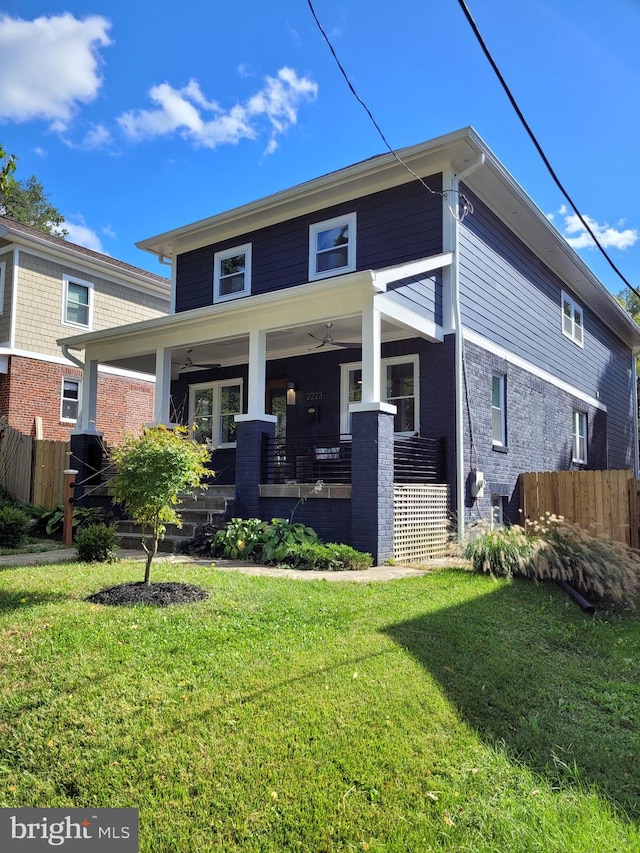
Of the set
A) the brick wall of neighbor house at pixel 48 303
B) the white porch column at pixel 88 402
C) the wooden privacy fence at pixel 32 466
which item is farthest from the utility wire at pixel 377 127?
the brick wall of neighbor house at pixel 48 303

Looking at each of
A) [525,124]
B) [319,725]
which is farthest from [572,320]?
[319,725]

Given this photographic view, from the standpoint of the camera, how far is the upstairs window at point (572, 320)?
55.0ft

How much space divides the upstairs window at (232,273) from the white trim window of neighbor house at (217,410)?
202cm

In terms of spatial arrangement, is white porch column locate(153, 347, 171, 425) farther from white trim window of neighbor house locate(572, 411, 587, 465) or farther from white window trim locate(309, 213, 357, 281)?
white trim window of neighbor house locate(572, 411, 587, 465)

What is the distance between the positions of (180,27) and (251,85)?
6.43 feet

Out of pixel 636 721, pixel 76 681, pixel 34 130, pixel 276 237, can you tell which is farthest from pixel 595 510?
pixel 34 130

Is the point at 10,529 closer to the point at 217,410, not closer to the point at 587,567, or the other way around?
the point at 217,410

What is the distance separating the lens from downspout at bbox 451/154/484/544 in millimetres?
10516

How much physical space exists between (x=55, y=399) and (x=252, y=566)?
1192cm

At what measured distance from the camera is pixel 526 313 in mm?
14188

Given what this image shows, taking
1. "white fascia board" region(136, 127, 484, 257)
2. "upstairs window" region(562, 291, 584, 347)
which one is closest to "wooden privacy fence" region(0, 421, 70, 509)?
"white fascia board" region(136, 127, 484, 257)

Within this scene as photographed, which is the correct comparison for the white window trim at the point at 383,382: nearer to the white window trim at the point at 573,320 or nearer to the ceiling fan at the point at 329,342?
the ceiling fan at the point at 329,342

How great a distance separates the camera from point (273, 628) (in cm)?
511

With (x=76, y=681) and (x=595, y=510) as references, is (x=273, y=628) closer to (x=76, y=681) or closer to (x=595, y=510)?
(x=76, y=681)
